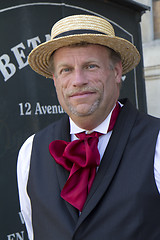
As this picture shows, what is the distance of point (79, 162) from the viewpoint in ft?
4.82

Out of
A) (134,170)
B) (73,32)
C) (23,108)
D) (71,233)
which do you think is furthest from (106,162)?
(23,108)

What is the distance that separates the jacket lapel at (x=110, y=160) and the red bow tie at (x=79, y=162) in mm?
39

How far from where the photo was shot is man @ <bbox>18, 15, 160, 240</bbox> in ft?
4.38

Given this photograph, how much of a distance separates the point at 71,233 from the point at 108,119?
Result: 0.56 metres

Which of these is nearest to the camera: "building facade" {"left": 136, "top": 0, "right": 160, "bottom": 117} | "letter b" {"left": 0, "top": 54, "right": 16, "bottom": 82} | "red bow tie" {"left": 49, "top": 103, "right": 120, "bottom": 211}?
"red bow tie" {"left": 49, "top": 103, "right": 120, "bottom": 211}

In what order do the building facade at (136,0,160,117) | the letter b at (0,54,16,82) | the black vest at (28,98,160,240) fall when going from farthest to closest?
1. the building facade at (136,0,160,117)
2. the letter b at (0,54,16,82)
3. the black vest at (28,98,160,240)

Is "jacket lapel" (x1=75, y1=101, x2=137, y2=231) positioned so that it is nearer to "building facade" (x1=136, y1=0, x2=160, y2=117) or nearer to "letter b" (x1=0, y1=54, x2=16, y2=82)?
"letter b" (x1=0, y1=54, x2=16, y2=82)

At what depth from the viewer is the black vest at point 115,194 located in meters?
1.32

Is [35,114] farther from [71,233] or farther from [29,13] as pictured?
[71,233]

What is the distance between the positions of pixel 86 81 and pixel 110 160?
37 centimetres

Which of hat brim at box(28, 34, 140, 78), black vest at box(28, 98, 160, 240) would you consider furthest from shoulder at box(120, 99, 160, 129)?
hat brim at box(28, 34, 140, 78)

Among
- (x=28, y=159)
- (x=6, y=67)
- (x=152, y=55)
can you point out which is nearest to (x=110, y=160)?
(x=28, y=159)

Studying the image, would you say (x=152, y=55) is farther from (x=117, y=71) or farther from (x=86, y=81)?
(x=86, y=81)

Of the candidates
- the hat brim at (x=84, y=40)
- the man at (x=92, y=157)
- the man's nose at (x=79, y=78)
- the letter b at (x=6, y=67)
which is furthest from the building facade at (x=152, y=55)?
the man's nose at (x=79, y=78)
